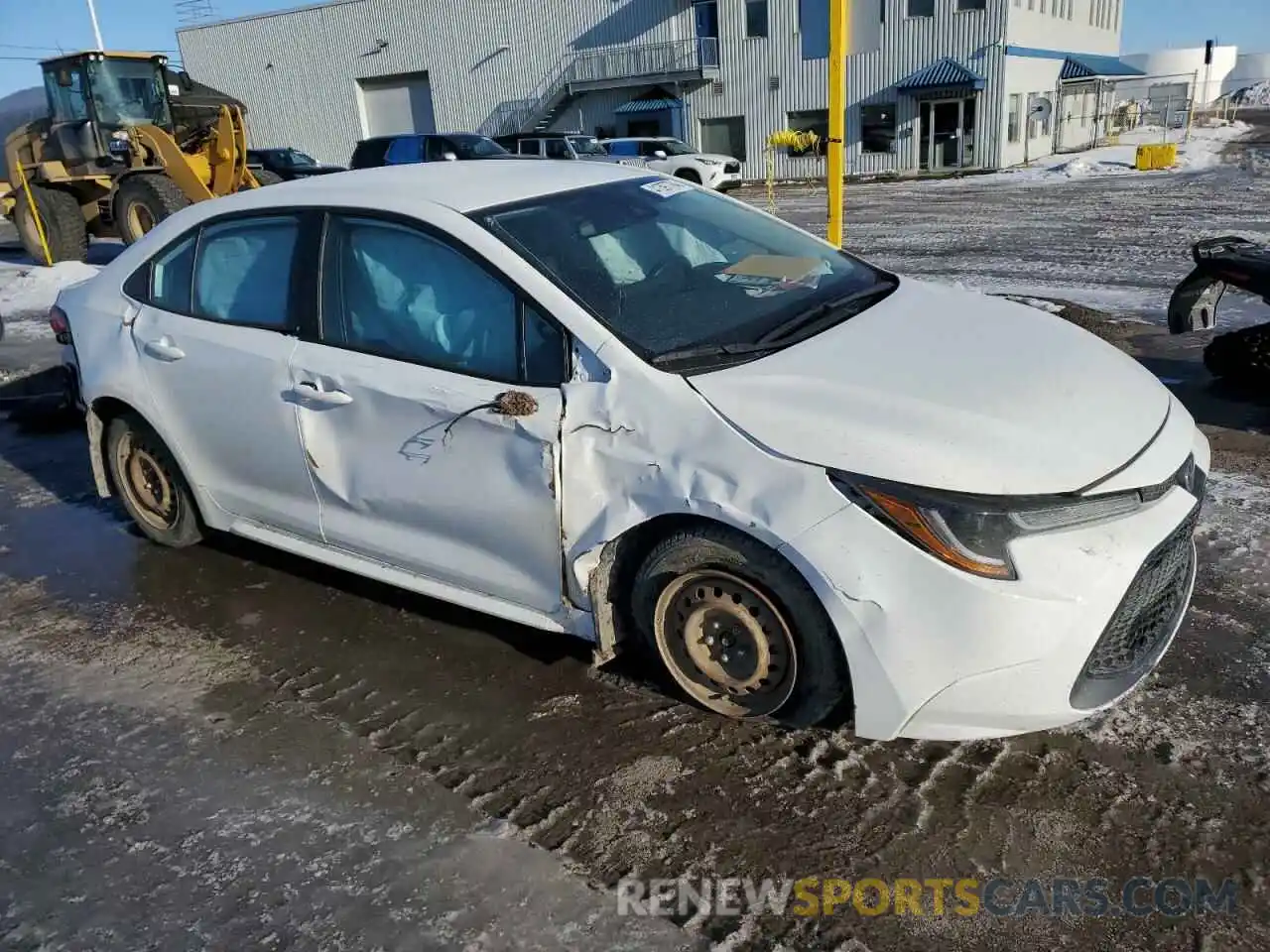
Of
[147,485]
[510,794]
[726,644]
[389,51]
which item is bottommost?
[510,794]

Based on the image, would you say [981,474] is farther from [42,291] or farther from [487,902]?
[42,291]

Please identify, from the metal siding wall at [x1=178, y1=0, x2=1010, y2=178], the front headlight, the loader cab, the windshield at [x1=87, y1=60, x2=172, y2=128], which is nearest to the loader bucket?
the front headlight

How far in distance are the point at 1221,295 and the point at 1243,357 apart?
39 centimetres

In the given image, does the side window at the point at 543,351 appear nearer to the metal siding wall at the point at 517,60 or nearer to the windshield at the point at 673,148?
the windshield at the point at 673,148

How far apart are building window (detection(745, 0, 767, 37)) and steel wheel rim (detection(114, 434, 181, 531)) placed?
103 feet

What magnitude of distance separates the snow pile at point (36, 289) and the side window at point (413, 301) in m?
9.16

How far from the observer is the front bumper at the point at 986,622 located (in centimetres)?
245

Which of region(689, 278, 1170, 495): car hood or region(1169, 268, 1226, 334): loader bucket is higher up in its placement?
region(689, 278, 1170, 495): car hood

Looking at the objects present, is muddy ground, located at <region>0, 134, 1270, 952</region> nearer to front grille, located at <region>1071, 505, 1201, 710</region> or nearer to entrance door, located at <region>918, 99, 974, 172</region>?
front grille, located at <region>1071, 505, 1201, 710</region>

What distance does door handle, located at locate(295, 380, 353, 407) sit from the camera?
11.3 ft

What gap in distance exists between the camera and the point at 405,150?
20969 mm

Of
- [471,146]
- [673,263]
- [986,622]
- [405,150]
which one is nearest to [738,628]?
[986,622]

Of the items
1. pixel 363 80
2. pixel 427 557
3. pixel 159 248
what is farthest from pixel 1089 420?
pixel 363 80

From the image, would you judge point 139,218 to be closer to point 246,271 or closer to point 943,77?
point 246,271
